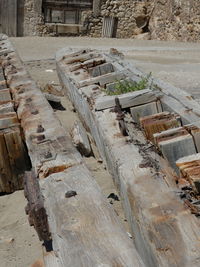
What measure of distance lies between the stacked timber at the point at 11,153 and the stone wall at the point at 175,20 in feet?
34.3

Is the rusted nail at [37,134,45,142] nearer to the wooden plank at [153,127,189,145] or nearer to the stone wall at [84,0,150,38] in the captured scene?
the wooden plank at [153,127,189,145]

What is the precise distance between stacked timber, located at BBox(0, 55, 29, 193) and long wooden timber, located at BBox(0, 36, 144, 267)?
240 mm

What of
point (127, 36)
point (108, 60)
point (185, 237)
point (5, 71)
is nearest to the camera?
point (185, 237)

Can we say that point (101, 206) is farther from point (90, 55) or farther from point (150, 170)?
point (90, 55)

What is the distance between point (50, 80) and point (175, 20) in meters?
7.52

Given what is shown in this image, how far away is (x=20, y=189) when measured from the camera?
13.0 feet

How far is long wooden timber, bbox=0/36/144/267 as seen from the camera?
198 cm

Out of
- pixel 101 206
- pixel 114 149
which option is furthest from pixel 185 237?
pixel 114 149

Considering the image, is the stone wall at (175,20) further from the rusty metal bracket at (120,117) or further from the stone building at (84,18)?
the rusty metal bracket at (120,117)

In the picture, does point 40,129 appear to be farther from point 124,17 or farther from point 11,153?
point 124,17

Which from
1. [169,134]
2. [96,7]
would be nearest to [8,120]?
[169,134]

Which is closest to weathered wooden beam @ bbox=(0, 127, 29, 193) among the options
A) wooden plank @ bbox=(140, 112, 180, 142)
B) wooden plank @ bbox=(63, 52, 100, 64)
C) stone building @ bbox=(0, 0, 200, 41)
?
wooden plank @ bbox=(140, 112, 180, 142)

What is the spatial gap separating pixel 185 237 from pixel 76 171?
922mm

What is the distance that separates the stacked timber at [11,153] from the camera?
3623mm
